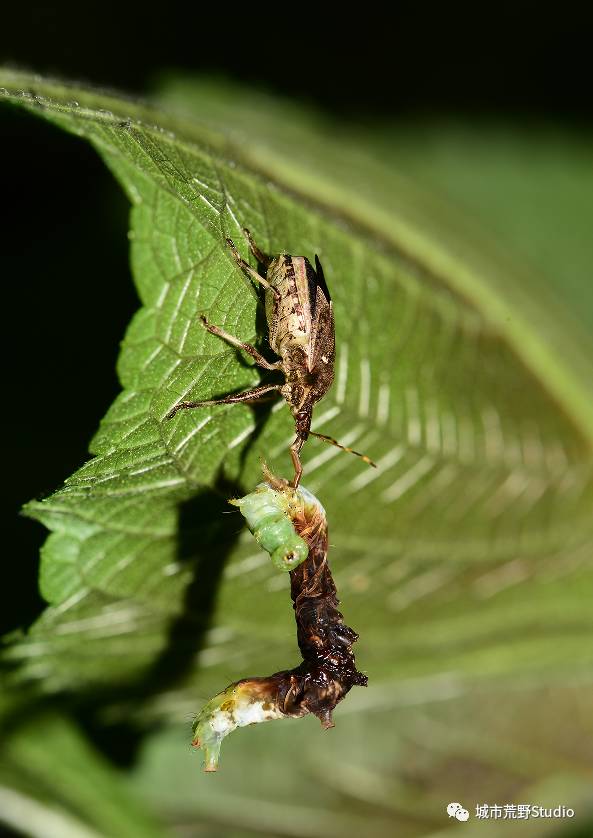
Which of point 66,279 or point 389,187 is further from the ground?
point 389,187

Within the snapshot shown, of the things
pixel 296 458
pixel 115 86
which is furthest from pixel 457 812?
pixel 115 86

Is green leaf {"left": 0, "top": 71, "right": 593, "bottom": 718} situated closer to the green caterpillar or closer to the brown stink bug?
the brown stink bug

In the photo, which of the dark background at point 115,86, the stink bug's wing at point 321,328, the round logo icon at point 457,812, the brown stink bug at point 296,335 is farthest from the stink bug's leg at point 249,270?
the round logo icon at point 457,812

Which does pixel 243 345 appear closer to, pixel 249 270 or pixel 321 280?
pixel 249 270

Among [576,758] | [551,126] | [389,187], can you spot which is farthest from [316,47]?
[576,758]

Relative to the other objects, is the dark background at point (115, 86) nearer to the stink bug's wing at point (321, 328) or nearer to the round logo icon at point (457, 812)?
the stink bug's wing at point (321, 328)

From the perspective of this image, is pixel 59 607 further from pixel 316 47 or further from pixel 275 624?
pixel 316 47

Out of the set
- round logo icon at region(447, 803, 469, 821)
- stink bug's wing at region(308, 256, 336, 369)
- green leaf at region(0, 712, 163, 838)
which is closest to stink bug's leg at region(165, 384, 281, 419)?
stink bug's wing at region(308, 256, 336, 369)
